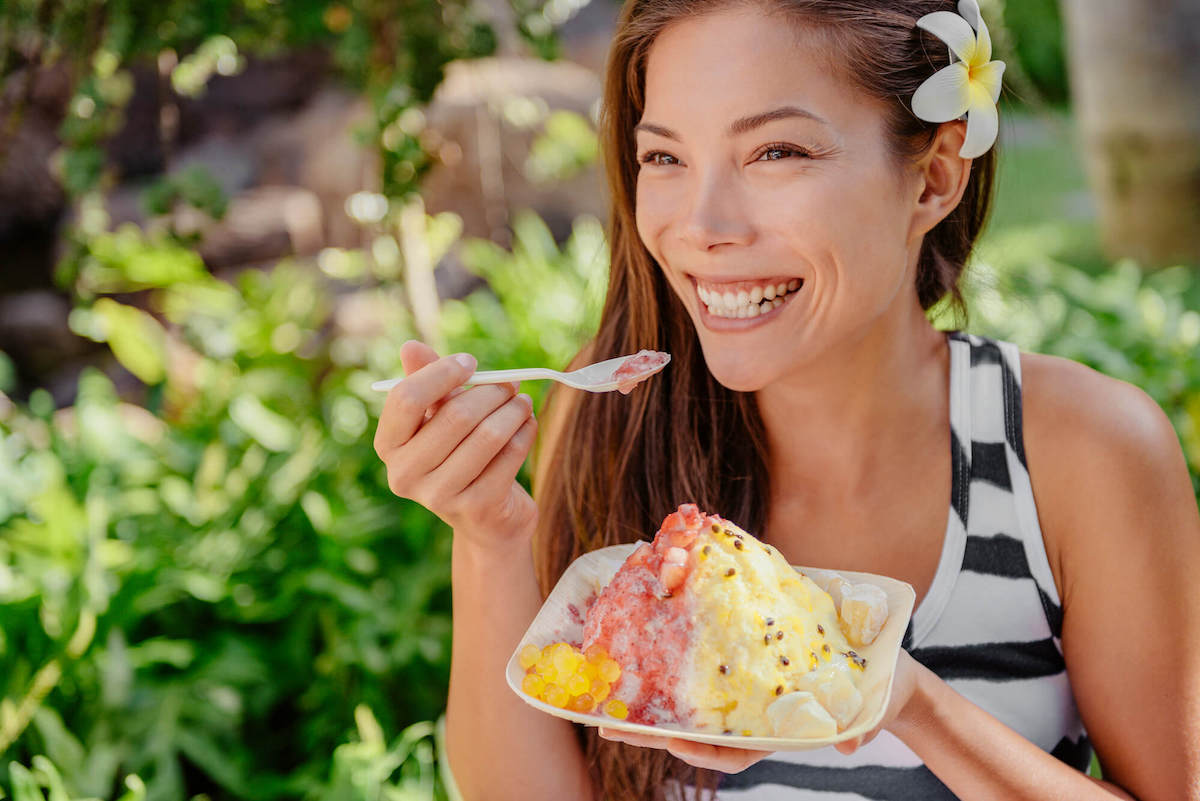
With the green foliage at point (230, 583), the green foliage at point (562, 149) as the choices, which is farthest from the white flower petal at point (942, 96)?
the green foliage at point (562, 149)

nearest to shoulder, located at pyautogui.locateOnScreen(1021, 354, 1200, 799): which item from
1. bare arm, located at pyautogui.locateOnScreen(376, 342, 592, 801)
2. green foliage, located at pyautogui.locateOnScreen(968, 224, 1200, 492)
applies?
bare arm, located at pyautogui.locateOnScreen(376, 342, 592, 801)

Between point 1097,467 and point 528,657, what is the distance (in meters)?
1.06

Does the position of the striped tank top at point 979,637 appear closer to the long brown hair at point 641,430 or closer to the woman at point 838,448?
the woman at point 838,448

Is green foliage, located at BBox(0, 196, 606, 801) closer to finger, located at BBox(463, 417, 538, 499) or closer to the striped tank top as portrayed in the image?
the striped tank top

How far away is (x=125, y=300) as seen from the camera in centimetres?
685

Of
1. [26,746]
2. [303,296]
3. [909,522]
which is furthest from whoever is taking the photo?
[303,296]

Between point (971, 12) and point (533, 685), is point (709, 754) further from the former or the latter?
point (971, 12)

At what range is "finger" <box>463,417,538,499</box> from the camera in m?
1.52

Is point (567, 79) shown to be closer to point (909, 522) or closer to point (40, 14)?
point (40, 14)

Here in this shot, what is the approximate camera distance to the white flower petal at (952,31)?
1.64m

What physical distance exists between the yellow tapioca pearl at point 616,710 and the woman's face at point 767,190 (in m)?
0.57

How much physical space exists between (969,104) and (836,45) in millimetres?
241

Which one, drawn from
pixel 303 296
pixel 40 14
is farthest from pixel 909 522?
pixel 303 296

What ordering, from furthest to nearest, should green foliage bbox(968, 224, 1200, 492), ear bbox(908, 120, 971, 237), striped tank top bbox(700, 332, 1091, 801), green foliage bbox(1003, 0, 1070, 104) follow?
1. green foliage bbox(1003, 0, 1070, 104)
2. green foliage bbox(968, 224, 1200, 492)
3. striped tank top bbox(700, 332, 1091, 801)
4. ear bbox(908, 120, 971, 237)
